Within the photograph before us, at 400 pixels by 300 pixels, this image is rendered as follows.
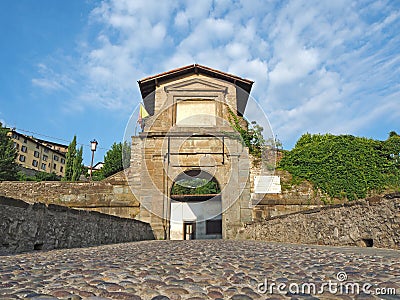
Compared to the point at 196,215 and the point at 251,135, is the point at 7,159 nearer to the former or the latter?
the point at 196,215

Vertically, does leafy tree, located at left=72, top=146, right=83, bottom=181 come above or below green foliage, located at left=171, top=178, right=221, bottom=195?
above

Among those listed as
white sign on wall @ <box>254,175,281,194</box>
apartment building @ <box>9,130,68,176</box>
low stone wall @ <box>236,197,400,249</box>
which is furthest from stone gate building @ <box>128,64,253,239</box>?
apartment building @ <box>9,130,68,176</box>

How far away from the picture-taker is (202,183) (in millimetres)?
29812

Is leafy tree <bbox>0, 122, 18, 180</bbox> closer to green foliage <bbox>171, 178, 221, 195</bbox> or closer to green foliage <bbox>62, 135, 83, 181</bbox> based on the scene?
green foliage <bbox>62, 135, 83, 181</bbox>

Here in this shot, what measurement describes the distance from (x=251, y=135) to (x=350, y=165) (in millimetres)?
4372

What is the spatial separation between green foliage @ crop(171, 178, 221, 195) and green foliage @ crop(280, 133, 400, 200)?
15173 millimetres

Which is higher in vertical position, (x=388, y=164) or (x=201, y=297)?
(x=388, y=164)

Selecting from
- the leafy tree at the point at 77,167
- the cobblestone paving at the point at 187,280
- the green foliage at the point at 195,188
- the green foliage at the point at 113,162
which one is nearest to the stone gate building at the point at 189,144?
the cobblestone paving at the point at 187,280

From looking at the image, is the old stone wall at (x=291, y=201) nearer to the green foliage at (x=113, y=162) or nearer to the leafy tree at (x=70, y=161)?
the green foliage at (x=113, y=162)

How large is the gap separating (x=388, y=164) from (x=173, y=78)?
10.7 metres

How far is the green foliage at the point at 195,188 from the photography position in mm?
28372

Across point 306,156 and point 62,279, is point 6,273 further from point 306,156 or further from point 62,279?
point 306,156

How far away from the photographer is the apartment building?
45875 millimetres

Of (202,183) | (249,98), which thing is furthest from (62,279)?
(202,183)
